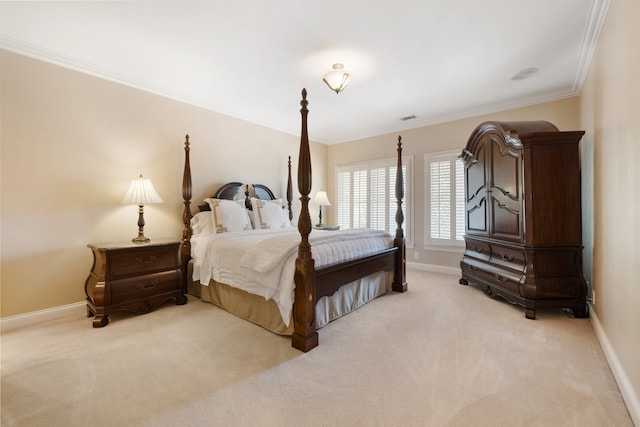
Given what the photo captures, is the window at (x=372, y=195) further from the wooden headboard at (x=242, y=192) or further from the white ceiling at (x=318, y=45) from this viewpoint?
the wooden headboard at (x=242, y=192)

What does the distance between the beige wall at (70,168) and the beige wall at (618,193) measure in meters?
4.39

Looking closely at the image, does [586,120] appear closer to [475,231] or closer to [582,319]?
[475,231]

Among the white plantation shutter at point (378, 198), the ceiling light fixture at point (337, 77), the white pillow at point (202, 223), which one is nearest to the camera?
the ceiling light fixture at point (337, 77)

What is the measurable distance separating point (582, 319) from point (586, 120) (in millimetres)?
2220

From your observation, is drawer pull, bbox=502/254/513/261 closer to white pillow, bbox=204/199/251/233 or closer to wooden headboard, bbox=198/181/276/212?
white pillow, bbox=204/199/251/233

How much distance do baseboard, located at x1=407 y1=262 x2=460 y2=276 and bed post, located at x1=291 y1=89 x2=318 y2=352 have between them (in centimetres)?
326

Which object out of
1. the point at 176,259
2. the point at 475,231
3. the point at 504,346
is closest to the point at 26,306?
the point at 176,259

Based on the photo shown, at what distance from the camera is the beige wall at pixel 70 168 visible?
2.61 metres

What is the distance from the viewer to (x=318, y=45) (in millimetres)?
2695

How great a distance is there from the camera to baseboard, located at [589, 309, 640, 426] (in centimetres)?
144

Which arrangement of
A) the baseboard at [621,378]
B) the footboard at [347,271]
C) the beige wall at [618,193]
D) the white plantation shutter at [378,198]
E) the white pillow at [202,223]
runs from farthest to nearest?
the white plantation shutter at [378,198]
the white pillow at [202,223]
the footboard at [347,271]
the beige wall at [618,193]
the baseboard at [621,378]

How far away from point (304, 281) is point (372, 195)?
147 inches

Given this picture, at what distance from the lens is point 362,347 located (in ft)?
7.23

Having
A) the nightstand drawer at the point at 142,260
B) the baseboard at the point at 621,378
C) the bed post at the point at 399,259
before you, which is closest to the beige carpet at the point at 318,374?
the baseboard at the point at 621,378
